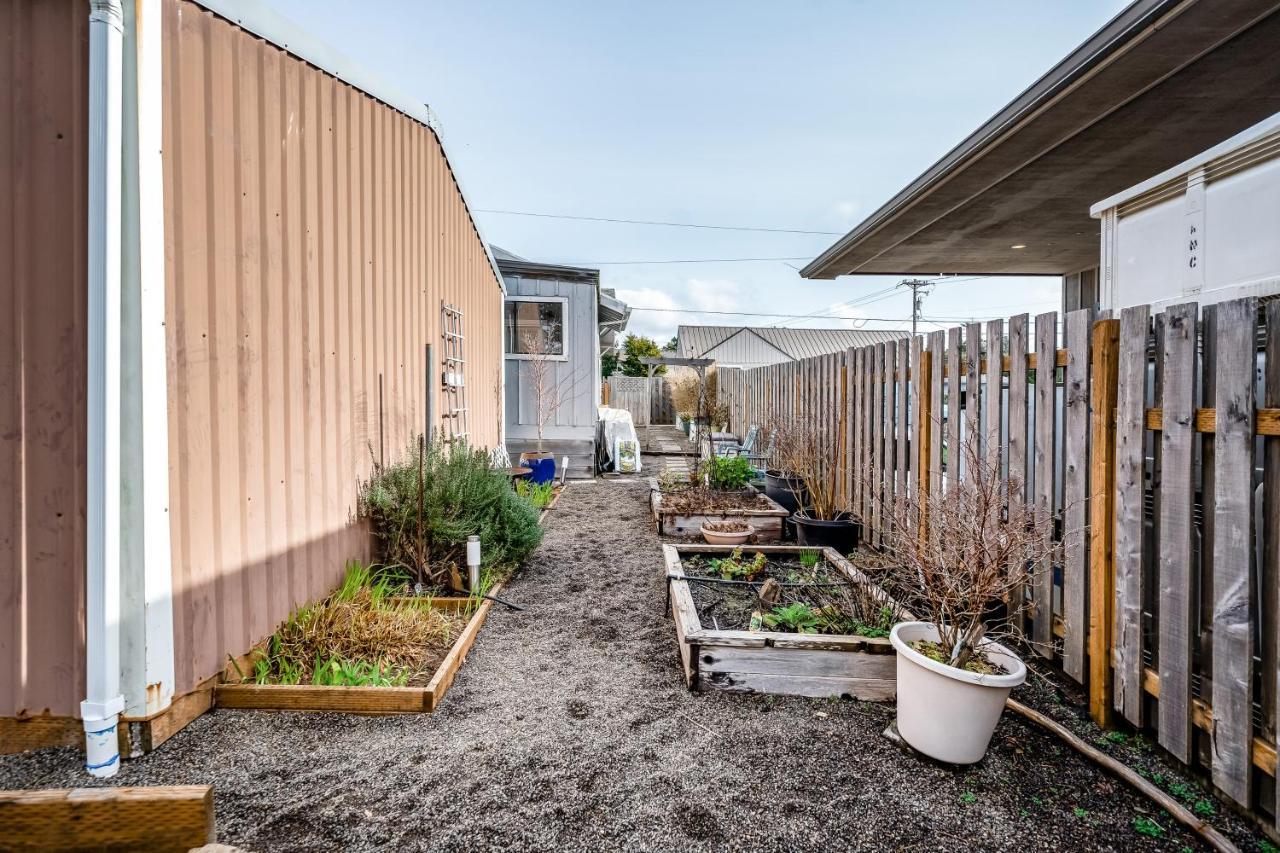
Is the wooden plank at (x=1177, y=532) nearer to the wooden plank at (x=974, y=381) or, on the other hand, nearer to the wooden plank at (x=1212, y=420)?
the wooden plank at (x=1212, y=420)

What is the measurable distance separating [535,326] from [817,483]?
5.21 metres

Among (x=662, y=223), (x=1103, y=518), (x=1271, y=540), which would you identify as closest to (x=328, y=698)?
(x=1103, y=518)

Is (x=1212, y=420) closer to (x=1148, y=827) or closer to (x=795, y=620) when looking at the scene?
(x=1148, y=827)

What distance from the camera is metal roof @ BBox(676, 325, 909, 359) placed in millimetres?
29578

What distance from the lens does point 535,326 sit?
9016 mm

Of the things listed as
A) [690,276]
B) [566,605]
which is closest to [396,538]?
[566,605]

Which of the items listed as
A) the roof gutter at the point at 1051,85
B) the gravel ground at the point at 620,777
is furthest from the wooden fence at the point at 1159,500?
the roof gutter at the point at 1051,85

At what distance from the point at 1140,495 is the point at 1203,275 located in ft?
3.88

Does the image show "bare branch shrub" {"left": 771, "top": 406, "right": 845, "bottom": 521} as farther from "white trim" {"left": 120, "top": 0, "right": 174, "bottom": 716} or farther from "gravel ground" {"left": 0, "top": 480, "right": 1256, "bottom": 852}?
"white trim" {"left": 120, "top": 0, "right": 174, "bottom": 716}

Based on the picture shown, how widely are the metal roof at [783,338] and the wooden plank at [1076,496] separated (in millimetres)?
25305

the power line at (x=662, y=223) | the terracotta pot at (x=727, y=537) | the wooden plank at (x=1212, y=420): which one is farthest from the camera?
the power line at (x=662, y=223)

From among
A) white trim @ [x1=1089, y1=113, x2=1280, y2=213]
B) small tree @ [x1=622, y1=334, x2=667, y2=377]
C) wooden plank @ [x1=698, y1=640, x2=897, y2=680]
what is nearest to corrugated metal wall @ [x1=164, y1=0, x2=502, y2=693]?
wooden plank @ [x1=698, y1=640, x2=897, y2=680]

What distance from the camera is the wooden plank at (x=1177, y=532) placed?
1.90 m

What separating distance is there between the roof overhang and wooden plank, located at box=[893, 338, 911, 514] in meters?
Answer: 1.75
